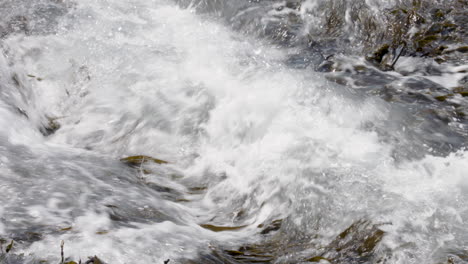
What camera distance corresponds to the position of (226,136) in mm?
4750

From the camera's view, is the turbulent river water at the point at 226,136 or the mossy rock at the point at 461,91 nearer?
the turbulent river water at the point at 226,136

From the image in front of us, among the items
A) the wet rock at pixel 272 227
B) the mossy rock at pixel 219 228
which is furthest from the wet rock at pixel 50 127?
the wet rock at pixel 272 227

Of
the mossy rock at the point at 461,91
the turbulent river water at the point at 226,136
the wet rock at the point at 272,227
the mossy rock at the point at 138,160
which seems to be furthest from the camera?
the mossy rock at the point at 461,91

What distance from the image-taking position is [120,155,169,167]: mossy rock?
4426mm

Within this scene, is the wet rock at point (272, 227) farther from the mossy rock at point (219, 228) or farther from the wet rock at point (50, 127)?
the wet rock at point (50, 127)

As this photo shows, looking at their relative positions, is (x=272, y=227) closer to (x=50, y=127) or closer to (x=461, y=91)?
(x=50, y=127)

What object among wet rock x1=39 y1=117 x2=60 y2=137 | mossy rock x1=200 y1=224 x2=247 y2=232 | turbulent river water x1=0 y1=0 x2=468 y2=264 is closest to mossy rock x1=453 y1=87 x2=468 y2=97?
turbulent river water x1=0 y1=0 x2=468 y2=264

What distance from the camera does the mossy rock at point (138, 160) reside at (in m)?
4.43

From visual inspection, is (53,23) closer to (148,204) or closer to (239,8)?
(239,8)

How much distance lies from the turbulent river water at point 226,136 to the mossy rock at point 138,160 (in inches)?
0.7

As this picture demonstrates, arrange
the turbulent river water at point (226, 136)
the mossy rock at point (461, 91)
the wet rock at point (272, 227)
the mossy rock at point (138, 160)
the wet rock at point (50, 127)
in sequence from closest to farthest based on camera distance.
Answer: the turbulent river water at point (226, 136) < the wet rock at point (272, 227) < the mossy rock at point (138, 160) < the wet rock at point (50, 127) < the mossy rock at point (461, 91)

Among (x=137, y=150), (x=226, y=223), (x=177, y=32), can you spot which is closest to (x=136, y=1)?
(x=177, y=32)

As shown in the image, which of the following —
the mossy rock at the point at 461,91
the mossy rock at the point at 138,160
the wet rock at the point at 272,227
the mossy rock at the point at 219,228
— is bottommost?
the mossy rock at the point at 138,160

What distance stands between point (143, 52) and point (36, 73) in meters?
1.22
